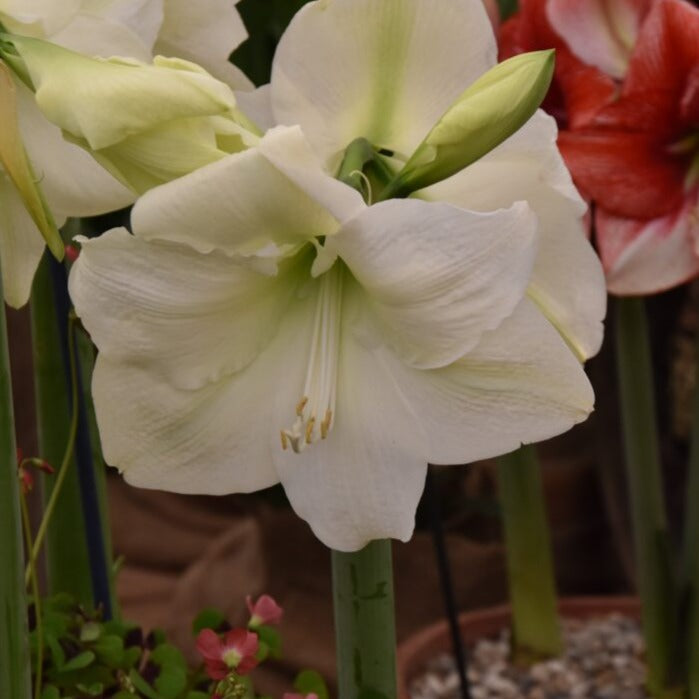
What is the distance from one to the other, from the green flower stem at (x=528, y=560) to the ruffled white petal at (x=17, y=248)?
0.46m

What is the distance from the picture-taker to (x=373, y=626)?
39 centimetres

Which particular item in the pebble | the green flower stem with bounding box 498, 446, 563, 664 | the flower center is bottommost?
the pebble


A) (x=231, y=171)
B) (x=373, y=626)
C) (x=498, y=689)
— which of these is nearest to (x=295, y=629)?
(x=498, y=689)

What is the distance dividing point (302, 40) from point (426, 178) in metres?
0.07

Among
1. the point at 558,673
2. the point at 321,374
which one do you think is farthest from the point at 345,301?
the point at 558,673

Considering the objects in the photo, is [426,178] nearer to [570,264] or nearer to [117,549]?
[570,264]

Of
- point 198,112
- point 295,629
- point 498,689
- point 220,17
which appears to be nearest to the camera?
point 198,112

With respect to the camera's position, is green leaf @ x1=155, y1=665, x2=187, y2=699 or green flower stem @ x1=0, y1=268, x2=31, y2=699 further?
green leaf @ x1=155, y1=665, x2=187, y2=699

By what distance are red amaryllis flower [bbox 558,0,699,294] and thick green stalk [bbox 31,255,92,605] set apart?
0.29m

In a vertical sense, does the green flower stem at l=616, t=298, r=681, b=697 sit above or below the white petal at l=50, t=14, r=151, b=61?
below

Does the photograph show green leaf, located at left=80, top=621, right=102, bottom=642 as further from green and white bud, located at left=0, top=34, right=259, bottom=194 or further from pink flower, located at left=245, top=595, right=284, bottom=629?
green and white bud, located at left=0, top=34, right=259, bottom=194

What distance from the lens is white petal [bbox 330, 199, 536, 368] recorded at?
1.10ft

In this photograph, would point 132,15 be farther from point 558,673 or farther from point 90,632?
point 558,673

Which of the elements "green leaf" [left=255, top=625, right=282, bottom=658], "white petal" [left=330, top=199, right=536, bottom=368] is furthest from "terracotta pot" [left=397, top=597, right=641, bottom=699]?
"white petal" [left=330, top=199, right=536, bottom=368]
